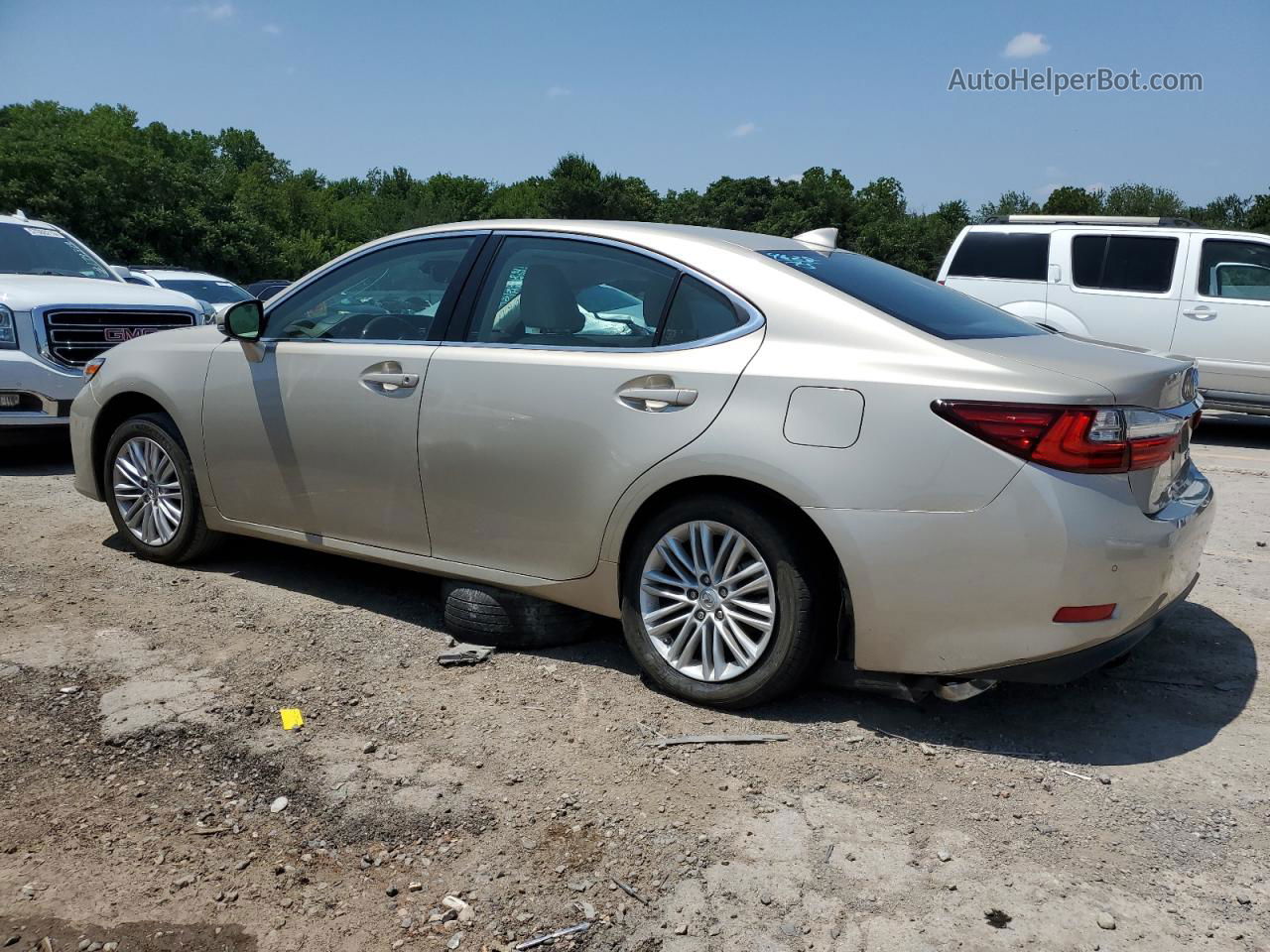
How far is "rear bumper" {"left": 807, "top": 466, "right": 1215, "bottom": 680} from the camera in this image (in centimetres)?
323

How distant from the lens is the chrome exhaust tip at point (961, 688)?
351cm

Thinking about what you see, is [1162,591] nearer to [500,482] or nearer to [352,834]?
[500,482]

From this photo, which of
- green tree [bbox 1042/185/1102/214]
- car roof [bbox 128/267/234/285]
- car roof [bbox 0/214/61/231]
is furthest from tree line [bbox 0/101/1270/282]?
car roof [bbox 0/214/61/231]

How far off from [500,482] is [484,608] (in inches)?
21.7

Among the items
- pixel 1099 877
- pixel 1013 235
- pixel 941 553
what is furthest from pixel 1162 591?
pixel 1013 235

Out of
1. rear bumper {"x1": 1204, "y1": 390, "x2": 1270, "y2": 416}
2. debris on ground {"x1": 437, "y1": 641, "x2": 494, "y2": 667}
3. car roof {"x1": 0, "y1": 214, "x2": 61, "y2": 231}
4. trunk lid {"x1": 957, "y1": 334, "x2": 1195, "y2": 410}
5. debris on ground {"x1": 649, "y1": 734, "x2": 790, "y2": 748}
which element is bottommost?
rear bumper {"x1": 1204, "y1": 390, "x2": 1270, "y2": 416}

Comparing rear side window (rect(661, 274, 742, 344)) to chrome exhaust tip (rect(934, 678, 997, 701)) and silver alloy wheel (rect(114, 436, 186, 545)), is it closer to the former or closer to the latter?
chrome exhaust tip (rect(934, 678, 997, 701))

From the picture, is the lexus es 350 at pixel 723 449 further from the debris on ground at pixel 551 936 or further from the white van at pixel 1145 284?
the white van at pixel 1145 284

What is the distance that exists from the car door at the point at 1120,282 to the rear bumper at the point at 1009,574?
8.28 meters

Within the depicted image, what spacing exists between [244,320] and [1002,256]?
8902 mm

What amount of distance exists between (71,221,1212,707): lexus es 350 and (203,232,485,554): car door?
0.01 meters

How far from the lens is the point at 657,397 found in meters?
3.79

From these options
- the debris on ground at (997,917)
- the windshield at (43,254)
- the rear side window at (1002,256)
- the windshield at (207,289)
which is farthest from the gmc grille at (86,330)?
the rear side window at (1002,256)

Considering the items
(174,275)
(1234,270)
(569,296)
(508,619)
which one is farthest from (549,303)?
(174,275)
